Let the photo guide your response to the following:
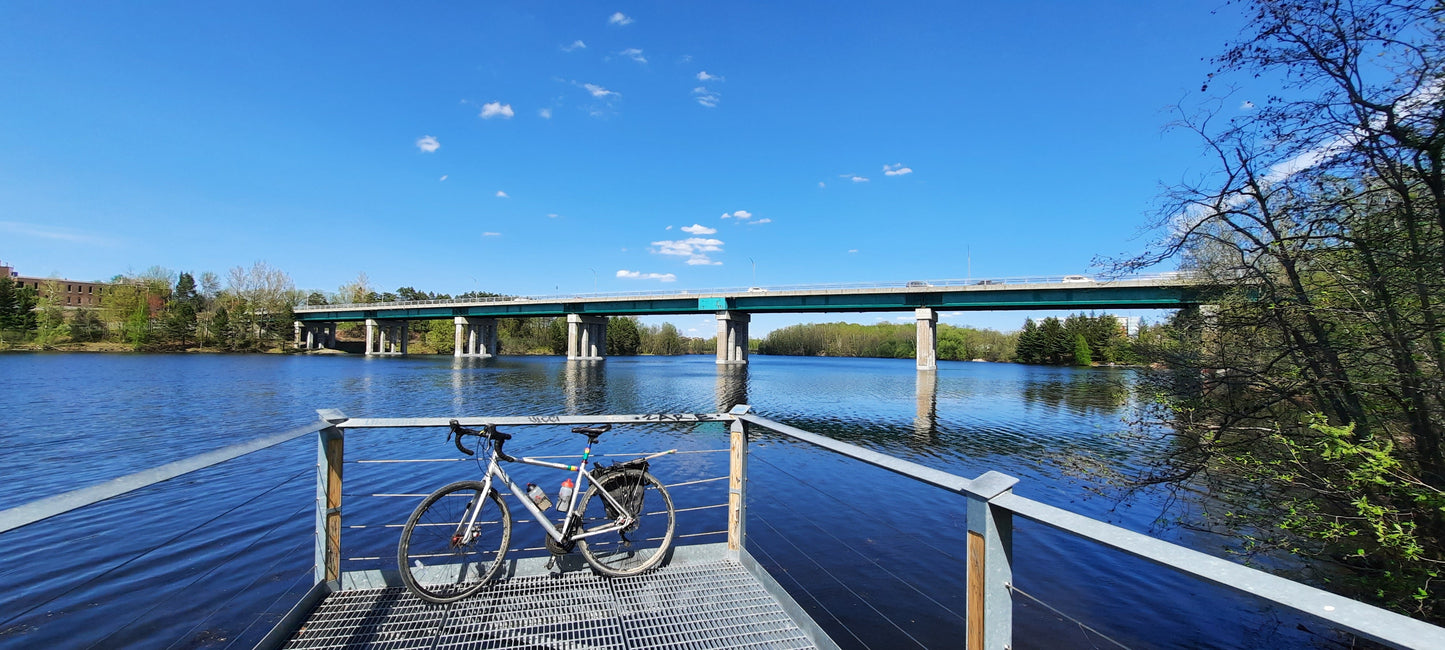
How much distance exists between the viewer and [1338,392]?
6668 millimetres

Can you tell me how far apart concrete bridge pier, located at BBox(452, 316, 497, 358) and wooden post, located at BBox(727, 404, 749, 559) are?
8787 centimetres

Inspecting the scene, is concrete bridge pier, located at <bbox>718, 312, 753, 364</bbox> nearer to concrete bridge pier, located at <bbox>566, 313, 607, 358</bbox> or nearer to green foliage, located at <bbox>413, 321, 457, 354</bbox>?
concrete bridge pier, located at <bbox>566, 313, 607, 358</bbox>

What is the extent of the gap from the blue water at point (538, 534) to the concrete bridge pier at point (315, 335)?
261ft

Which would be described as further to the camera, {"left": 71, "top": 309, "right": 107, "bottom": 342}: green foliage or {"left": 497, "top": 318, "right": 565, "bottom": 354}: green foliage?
{"left": 497, "top": 318, "right": 565, "bottom": 354}: green foliage

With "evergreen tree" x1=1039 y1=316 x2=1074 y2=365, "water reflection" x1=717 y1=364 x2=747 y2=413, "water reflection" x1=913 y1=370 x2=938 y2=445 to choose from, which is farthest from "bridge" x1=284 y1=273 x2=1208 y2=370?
"evergreen tree" x1=1039 y1=316 x2=1074 y2=365

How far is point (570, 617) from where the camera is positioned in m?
4.25

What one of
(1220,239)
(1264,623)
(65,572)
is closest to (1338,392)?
(1220,239)

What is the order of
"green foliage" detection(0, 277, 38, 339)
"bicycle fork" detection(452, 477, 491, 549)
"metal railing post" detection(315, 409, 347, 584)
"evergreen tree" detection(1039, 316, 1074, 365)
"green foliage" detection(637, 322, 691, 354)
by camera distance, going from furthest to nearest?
1. "green foliage" detection(637, 322, 691, 354)
2. "evergreen tree" detection(1039, 316, 1074, 365)
3. "green foliage" detection(0, 277, 38, 339)
4. "bicycle fork" detection(452, 477, 491, 549)
5. "metal railing post" detection(315, 409, 347, 584)

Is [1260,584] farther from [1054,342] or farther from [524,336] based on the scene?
[524,336]

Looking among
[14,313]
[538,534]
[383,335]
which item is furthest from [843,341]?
[538,534]

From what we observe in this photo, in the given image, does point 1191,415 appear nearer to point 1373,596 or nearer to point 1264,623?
point 1264,623

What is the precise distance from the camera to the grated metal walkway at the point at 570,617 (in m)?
3.91

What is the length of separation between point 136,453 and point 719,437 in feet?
48.5

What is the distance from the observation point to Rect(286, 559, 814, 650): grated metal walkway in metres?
3.91
